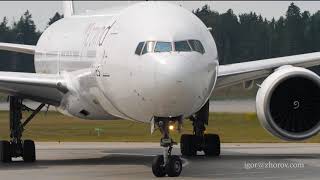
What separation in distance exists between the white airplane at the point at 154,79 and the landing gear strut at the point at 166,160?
0.06 ft

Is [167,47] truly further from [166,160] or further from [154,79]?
[166,160]

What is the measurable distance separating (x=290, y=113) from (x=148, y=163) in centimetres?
351

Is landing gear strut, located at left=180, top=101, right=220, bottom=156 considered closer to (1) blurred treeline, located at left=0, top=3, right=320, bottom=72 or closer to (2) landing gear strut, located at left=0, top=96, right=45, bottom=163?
(2) landing gear strut, located at left=0, top=96, right=45, bottom=163

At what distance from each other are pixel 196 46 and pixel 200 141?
23.9 ft

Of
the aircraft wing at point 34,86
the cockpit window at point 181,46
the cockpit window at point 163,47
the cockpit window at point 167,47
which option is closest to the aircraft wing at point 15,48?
the aircraft wing at point 34,86

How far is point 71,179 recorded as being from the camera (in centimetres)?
1697

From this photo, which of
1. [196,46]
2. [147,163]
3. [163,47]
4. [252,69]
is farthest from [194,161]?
[163,47]

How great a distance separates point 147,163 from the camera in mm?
20672

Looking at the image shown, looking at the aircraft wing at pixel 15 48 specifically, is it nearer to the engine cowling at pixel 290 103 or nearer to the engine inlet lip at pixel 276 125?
the engine cowling at pixel 290 103

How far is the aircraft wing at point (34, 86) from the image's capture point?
19.9 meters

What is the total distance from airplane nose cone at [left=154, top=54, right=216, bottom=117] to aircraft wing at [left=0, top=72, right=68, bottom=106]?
4.69 m

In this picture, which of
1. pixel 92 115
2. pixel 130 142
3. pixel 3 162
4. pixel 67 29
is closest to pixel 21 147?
pixel 3 162

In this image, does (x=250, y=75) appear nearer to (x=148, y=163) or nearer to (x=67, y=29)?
(x=148, y=163)


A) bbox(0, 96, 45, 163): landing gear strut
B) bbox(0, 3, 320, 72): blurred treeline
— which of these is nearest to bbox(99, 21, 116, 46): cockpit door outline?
bbox(0, 96, 45, 163): landing gear strut
